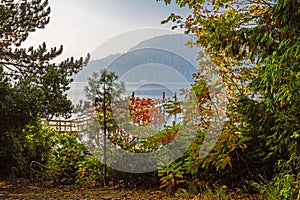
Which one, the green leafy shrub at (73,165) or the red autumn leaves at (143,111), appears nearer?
the red autumn leaves at (143,111)

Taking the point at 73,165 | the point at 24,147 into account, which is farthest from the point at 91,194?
the point at 24,147

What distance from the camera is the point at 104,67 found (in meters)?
5.75

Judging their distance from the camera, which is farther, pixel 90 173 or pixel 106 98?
pixel 90 173

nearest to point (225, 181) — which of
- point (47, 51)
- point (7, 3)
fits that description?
point (47, 51)

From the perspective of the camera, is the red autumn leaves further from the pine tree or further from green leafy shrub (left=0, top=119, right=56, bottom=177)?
green leafy shrub (left=0, top=119, right=56, bottom=177)

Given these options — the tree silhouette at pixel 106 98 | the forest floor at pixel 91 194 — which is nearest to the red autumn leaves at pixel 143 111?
the tree silhouette at pixel 106 98

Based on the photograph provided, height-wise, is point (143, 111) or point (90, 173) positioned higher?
point (143, 111)

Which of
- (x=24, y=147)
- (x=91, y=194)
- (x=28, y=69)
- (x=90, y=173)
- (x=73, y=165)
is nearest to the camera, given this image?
(x=91, y=194)

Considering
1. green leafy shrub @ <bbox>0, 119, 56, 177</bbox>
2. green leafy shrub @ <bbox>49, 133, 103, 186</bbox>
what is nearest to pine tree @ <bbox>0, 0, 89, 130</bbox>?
green leafy shrub @ <bbox>0, 119, 56, 177</bbox>

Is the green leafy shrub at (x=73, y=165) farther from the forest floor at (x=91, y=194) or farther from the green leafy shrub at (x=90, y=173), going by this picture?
the forest floor at (x=91, y=194)

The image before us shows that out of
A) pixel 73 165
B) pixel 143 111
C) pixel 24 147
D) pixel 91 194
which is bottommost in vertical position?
pixel 91 194

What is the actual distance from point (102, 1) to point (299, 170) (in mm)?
4624

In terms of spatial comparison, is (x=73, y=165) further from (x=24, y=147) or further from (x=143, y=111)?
(x=24, y=147)

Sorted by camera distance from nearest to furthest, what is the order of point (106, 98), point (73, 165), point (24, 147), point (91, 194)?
point (91, 194) < point (106, 98) < point (73, 165) < point (24, 147)
